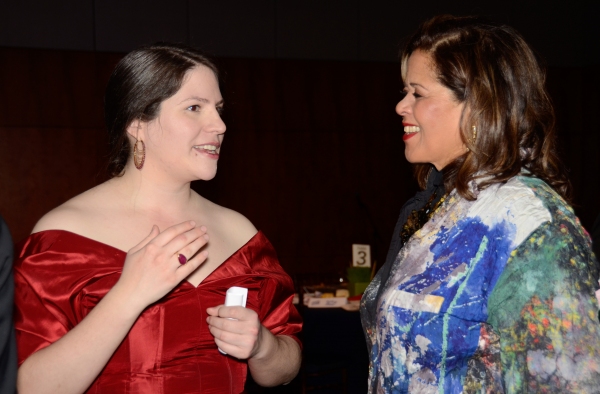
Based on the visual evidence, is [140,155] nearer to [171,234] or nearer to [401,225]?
→ [171,234]

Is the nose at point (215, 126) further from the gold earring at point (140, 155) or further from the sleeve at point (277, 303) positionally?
the sleeve at point (277, 303)

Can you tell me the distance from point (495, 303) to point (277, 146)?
18.1ft

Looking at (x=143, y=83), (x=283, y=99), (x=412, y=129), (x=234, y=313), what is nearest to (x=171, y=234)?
(x=234, y=313)

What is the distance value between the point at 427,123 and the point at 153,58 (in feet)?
2.51

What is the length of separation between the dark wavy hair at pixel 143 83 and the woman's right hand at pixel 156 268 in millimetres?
445

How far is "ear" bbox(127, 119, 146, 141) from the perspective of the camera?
1.75m

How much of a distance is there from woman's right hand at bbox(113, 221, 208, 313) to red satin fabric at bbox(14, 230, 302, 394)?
0.22 m

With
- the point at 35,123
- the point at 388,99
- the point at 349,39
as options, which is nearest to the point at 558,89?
the point at 388,99

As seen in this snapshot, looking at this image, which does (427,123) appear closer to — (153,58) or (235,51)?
(153,58)

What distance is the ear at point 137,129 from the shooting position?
68.7 inches

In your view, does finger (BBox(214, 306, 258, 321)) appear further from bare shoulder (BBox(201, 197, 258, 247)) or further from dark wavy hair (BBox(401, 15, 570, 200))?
dark wavy hair (BBox(401, 15, 570, 200))

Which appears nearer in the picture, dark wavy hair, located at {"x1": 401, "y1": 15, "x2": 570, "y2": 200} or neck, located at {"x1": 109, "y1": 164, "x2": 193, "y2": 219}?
dark wavy hair, located at {"x1": 401, "y1": 15, "x2": 570, "y2": 200}

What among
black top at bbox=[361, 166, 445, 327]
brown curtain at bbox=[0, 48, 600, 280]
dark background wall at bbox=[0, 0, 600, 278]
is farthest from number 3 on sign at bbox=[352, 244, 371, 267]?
black top at bbox=[361, 166, 445, 327]

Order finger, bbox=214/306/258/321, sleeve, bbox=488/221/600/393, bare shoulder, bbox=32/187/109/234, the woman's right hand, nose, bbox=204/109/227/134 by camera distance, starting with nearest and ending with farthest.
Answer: sleeve, bbox=488/221/600/393
the woman's right hand
finger, bbox=214/306/258/321
bare shoulder, bbox=32/187/109/234
nose, bbox=204/109/227/134
